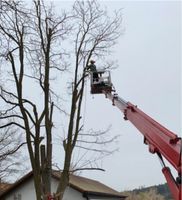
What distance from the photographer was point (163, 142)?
7.33m

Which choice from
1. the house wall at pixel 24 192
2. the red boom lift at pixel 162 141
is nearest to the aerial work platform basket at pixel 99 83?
the red boom lift at pixel 162 141

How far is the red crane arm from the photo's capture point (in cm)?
645

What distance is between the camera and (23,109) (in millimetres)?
18016

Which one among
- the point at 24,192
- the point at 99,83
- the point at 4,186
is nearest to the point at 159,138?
the point at 99,83

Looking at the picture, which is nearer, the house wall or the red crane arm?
the red crane arm

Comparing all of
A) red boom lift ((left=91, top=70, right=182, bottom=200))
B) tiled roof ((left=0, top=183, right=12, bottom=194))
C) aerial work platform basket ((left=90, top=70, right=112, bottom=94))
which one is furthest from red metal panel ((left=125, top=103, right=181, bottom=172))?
tiled roof ((left=0, top=183, right=12, bottom=194))

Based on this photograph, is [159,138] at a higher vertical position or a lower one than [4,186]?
lower

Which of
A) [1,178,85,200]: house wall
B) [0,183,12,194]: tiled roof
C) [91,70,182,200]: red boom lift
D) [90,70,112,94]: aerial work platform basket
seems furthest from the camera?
[0,183,12,194]: tiled roof

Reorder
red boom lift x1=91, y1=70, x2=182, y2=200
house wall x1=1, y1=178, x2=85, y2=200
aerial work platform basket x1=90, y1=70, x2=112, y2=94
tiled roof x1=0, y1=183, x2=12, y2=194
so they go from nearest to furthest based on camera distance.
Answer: red boom lift x1=91, y1=70, x2=182, y2=200
aerial work platform basket x1=90, y1=70, x2=112, y2=94
house wall x1=1, y1=178, x2=85, y2=200
tiled roof x1=0, y1=183, x2=12, y2=194

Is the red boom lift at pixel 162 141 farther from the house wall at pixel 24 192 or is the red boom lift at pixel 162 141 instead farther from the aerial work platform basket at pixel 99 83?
the house wall at pixel 24 192

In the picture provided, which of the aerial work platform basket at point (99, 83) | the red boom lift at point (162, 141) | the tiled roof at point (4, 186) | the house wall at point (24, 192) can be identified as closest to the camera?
the red boom lift at point (162, 141)

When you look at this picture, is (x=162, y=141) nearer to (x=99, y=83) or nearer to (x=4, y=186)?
(x=99, y=83)

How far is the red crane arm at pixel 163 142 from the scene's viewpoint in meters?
6.45

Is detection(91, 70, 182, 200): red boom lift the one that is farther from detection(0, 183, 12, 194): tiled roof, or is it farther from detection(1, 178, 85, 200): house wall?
detection(0, 183, 12, 194): tiled roof
